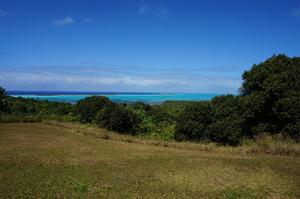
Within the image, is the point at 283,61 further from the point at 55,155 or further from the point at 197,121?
the point at 55,155

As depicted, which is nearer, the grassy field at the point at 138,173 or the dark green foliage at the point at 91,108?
the grassy field at the point at 138,173

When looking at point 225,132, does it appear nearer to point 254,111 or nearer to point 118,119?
point 254,111

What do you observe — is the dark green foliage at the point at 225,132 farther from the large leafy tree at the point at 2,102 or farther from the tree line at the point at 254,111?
the large leafy tree at the point at 2,102

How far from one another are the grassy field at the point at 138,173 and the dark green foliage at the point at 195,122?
15.8ft

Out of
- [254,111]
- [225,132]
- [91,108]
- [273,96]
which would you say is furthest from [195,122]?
[91,108]

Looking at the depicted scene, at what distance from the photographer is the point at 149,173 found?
1330cm

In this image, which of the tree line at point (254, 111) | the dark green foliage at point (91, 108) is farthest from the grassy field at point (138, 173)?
the dark green foliage at point (91, 108)

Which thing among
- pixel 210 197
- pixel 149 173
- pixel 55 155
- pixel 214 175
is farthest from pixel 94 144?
pixel 210 197

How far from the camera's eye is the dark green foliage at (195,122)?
79.0ft

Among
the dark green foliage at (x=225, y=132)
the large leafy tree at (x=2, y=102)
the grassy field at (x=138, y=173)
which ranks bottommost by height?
the grassy field at (x=138, y=173)

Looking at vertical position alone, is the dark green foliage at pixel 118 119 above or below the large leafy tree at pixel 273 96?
below

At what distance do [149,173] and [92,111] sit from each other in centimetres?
2692

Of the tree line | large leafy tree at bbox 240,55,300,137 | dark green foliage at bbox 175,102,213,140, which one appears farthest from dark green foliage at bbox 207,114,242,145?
large leafy tree at bbox 240,55,300,137

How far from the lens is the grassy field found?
10578mm
